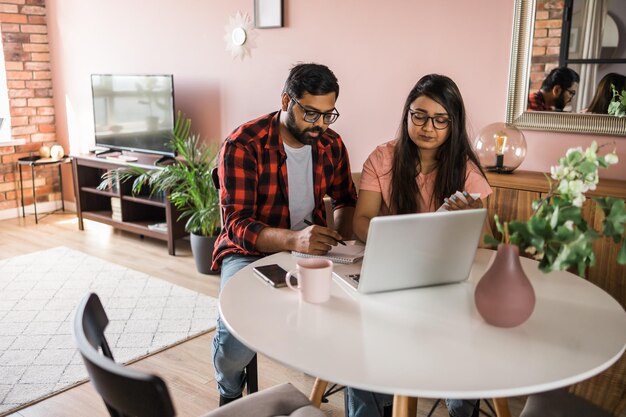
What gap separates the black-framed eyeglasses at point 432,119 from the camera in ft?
5.96

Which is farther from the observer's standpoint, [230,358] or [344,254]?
[230,358]

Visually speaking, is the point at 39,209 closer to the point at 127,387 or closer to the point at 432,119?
the point at 432,119

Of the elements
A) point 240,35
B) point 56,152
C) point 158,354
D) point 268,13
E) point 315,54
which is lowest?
point 158,354

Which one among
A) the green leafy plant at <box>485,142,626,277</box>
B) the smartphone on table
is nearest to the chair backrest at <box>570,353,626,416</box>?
the green leafy plant at <box>485,142,626,277</box>

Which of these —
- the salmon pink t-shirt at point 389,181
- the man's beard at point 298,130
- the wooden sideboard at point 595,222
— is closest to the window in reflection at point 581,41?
the wooden sideboard at point 595,222

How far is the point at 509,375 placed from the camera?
99 centimetres

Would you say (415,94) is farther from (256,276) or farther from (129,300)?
(129,300)

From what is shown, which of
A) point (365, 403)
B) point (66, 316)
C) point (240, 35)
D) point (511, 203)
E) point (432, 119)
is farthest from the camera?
point (240, 35)

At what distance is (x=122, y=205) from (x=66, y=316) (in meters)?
1.46

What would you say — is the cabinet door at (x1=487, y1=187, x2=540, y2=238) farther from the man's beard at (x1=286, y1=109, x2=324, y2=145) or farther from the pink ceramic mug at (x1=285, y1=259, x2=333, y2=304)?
the pink ceramic mug at (x1=285, y1=259, x2=333, y2=304)

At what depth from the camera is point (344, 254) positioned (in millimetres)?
1608

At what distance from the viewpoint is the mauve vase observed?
1.13 meters

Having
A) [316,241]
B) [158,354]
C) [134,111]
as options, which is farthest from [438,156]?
[134,111]

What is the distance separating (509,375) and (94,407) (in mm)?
1681
